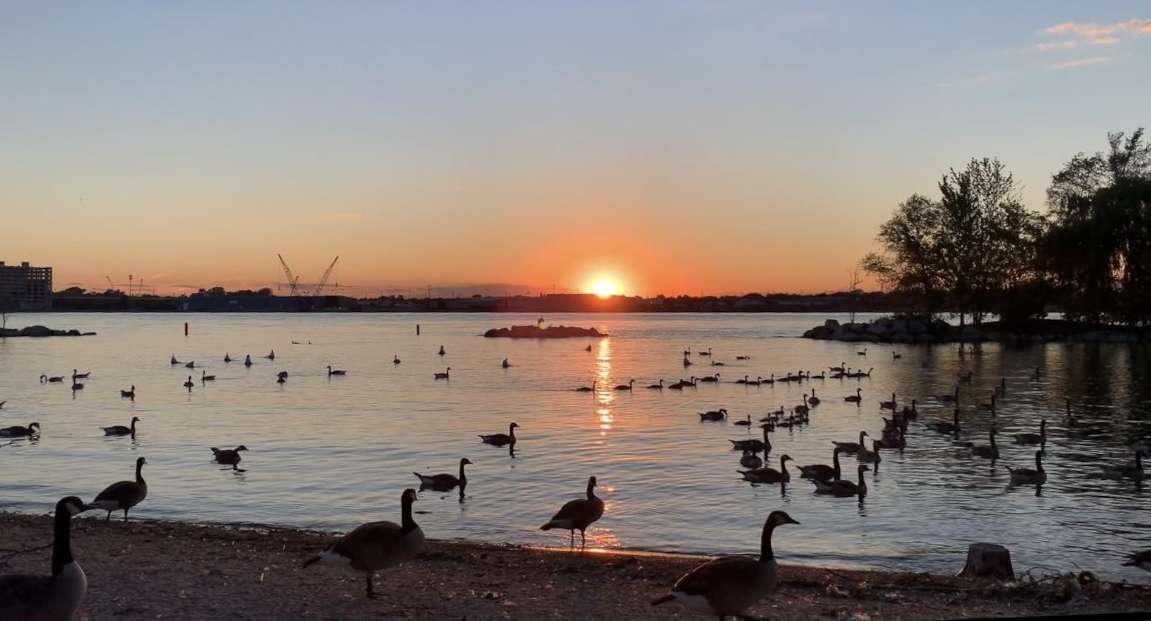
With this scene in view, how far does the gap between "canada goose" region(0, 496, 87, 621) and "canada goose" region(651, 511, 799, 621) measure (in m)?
5.37

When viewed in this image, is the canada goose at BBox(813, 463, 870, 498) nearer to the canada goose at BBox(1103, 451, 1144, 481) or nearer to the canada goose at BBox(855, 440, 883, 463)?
the canada goose at BBox(855, 440, 883, 463)

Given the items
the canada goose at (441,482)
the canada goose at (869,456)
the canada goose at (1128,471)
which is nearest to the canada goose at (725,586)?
the canada goose at (441,482)

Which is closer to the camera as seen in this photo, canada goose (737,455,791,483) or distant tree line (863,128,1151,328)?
canada goose (737,455,791,483)

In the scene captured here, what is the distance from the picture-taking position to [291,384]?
184 ft

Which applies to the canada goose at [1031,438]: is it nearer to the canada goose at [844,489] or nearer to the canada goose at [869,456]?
the canada goose at [869,456]

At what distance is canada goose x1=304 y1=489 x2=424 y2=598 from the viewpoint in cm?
1155

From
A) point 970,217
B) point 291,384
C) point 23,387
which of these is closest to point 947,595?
point 291,384

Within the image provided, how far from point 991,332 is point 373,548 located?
99552mm

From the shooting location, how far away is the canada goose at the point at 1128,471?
22625mm

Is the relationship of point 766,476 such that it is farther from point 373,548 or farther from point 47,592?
point 47,592

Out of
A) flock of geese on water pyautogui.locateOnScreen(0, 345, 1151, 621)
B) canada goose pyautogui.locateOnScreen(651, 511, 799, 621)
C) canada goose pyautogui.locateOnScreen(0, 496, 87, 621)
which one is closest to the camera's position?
canada goose pyautogui.locateOnScreen(0, 496, 87, 621)

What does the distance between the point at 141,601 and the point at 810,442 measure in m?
23.5

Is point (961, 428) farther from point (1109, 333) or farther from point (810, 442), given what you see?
point (1109, 333)

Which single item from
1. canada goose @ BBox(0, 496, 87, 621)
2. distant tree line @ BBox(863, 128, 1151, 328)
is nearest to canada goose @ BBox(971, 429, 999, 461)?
canada goose @ BBox(0, 496, 87, 621)
